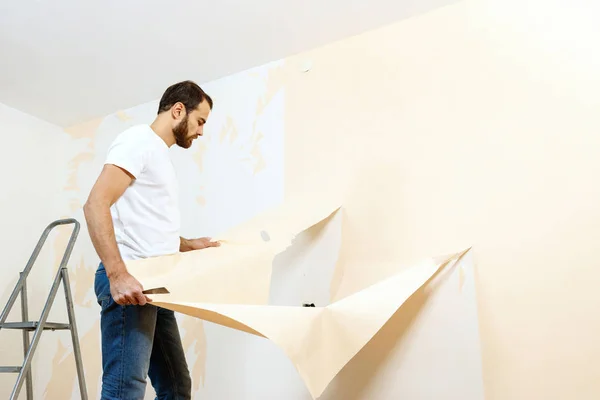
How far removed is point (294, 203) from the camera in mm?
1930

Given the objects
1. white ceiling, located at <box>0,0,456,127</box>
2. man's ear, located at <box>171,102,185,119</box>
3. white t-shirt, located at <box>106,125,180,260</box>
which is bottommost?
white t-shirt, located at <box>106,125,180,260</box>

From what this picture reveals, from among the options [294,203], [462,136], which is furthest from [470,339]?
[294,203]

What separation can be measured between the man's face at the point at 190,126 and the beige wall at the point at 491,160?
1.82ft

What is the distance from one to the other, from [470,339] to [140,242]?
957 millimetres

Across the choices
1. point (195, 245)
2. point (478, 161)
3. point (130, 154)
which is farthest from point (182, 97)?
point (478, 161)

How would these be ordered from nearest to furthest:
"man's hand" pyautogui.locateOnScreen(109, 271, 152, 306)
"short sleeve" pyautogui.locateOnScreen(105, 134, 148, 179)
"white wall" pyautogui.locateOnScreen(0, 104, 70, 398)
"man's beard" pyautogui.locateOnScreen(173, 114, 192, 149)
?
1. "man's hand" pyautogui.locateOnScreen(109, 271, 152, 306)
2. "short sleeve" pyautogui.locateOnScreen(105, 134, 148, 179)
3. "man's beard" pyautogui.locateOnScreen(173, 114, 192, 149)
4. "white wall" pyautogui.locateOnScreen(0, 104, 70, 398)

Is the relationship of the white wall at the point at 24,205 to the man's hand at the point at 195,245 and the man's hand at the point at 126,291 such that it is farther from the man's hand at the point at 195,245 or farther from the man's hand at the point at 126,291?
the man's hand at the point at 126,291

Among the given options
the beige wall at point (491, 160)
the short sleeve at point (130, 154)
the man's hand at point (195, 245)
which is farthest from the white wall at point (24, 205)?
the short sleeve at point (130, 154)

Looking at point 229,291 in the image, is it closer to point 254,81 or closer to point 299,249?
point 299,249

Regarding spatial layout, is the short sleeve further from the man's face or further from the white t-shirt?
the man's face

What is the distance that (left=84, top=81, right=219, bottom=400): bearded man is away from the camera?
114 cm

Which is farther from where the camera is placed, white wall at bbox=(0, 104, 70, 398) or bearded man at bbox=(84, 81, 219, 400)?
white wall at bbox=(0, 104, 70, 398)

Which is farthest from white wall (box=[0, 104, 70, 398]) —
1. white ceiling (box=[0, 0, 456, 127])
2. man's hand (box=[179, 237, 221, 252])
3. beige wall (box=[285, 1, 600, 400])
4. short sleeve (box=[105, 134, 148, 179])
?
short sleeve (box=[105, 134, 148, 179])

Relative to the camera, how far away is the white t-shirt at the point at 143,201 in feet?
4.11
